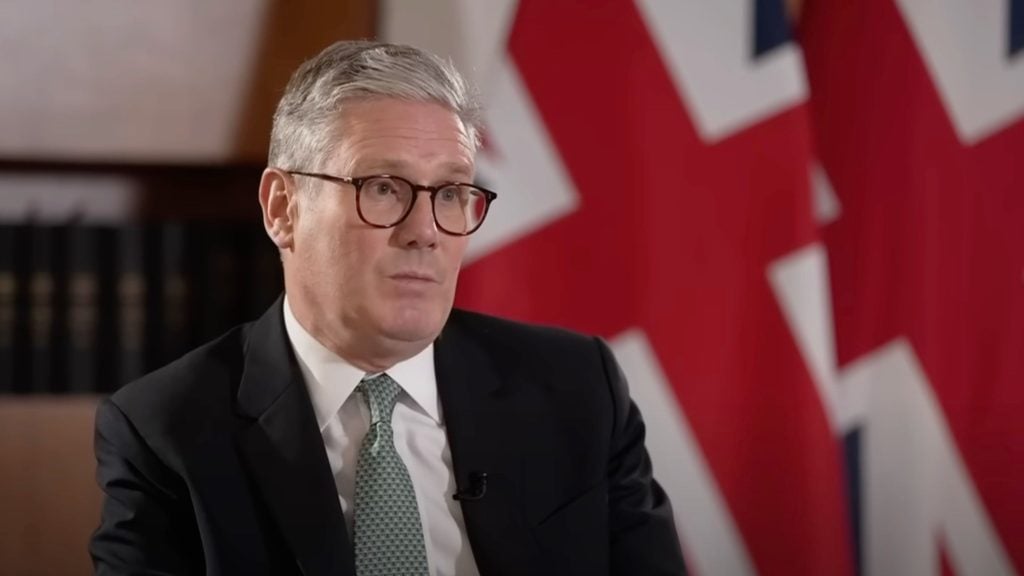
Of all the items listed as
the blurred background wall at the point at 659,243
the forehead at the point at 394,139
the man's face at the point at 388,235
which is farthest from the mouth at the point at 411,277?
the blurred background wall at the point at 659,243

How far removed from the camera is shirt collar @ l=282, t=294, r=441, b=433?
5.40ft

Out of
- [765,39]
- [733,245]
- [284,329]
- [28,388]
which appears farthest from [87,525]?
[765,39]

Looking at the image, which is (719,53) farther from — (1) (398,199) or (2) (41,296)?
(2) (41,296)

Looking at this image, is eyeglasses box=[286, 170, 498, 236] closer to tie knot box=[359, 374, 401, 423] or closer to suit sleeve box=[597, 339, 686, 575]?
tie knot box=[359, 374, 401, 423]

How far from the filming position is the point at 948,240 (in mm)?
2666

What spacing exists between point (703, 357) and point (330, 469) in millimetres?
1203

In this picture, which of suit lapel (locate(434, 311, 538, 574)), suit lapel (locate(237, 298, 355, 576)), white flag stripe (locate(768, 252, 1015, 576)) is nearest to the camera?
suit lapel (locate(237, 298, 355, 576))

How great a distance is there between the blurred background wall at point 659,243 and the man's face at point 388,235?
3.36 feet

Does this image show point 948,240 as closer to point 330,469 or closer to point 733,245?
point 733,245

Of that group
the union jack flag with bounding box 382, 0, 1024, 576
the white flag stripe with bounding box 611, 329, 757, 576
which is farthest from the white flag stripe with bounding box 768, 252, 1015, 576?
the white flag stripe with bounding box 611, 329, 757, 576

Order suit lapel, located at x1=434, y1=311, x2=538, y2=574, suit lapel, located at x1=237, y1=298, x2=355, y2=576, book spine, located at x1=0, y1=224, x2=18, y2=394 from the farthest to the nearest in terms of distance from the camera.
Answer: book spine, located at x1=0, y1=224, x2=18, y2=394, suit lapel, located at x1=434, y1=311, x2=538, y2=574, suit lapel, located at x1=237, y1=298, x2=355, y2=576

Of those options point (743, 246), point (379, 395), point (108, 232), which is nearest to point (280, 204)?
point (379, 395)

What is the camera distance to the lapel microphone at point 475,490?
5.41 ft

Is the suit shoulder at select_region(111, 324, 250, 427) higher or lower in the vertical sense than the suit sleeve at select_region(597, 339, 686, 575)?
higher
